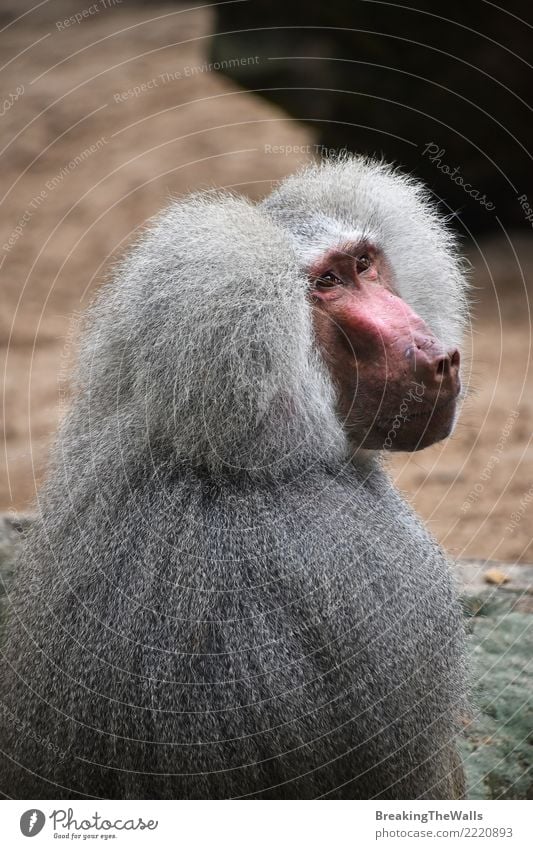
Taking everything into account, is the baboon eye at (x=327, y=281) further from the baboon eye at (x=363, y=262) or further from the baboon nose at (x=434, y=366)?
the baboon nose at (x=434, y=366)

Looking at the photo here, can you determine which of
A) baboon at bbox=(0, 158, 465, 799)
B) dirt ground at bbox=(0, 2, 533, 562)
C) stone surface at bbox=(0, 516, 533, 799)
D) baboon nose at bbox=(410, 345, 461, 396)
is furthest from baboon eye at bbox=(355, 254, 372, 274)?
dirt ground at bbox=(0, 2, 533, 562)

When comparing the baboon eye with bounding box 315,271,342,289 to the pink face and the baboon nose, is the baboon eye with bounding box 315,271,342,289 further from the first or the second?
the baboon nose

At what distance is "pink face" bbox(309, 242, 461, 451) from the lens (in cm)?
248

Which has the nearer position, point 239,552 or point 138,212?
point 239,552

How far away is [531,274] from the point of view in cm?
811

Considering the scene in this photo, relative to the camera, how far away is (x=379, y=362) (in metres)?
2.50

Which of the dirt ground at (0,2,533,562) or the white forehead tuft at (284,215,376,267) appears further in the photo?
the dirt ground at (0,2,533,562)

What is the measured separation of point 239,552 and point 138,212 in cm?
709

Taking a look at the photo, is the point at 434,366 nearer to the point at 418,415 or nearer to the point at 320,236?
the point at 418,415

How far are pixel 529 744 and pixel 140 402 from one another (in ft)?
5.86

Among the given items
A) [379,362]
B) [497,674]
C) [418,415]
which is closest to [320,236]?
[379,362]

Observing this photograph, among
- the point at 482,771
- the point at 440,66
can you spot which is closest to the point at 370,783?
the point at 482,771

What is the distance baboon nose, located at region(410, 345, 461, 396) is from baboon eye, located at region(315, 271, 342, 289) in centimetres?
29

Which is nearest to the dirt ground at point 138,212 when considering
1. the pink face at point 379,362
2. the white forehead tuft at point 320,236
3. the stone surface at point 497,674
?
the stone surface at point 497,674
